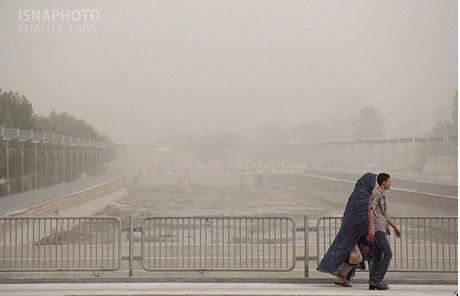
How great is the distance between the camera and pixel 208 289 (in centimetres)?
1052

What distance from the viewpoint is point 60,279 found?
37.4 feet

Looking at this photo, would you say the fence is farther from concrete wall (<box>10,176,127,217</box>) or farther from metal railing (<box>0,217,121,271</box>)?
concrete wall (<box>10,176,127,217</box>)

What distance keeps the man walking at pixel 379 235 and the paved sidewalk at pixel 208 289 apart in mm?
177

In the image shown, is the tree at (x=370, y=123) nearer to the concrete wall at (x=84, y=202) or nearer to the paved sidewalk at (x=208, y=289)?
the concrete wall at (x=84, y=202)

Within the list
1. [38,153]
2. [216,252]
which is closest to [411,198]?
[38,153]

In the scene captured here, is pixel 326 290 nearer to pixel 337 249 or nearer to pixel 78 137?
pixel 337 249

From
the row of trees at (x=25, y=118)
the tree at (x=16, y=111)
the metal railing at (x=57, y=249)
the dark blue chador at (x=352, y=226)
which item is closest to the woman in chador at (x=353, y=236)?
the dark blue chador at (x=352, y=226)

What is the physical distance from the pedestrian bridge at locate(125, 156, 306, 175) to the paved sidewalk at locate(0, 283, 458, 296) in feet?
260

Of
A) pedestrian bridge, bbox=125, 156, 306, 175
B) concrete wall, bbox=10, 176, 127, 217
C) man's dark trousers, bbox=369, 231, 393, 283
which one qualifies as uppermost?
man's dark trousers, bbox=369, 231, 393, 283

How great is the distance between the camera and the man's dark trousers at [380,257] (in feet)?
33.8

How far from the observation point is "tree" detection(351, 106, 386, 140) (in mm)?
106062

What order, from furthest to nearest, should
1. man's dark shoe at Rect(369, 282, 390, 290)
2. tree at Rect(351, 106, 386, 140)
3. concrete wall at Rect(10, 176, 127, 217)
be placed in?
tree at Rect(351, 106, 386, 140) → concrete wall at Rect(10, 176, 127, 217) → man's dark shoe at Rect(369, 282, 390, 290)

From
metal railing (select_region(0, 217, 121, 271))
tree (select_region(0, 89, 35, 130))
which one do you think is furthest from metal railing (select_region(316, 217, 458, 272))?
tree (select_region(0, 89, 35, 130))

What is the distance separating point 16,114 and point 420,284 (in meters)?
56.7
